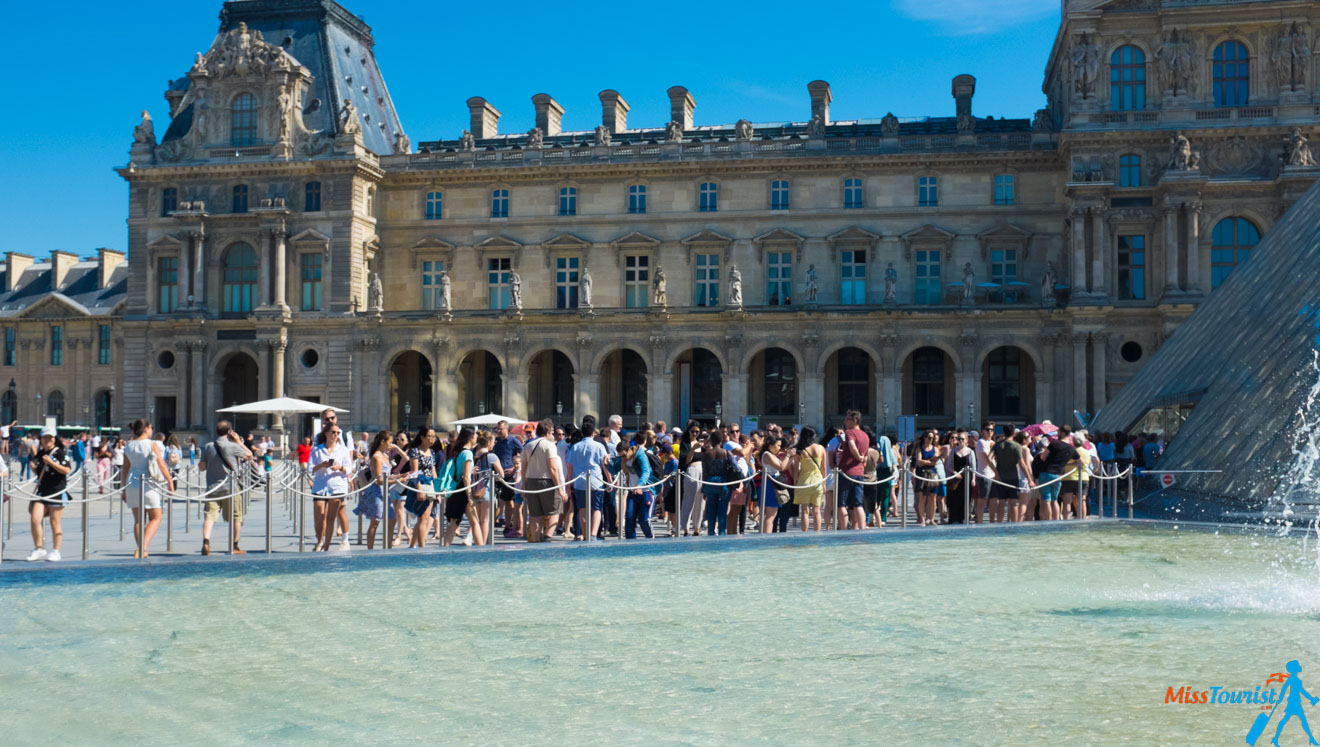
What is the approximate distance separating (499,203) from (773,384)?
45.8 feet

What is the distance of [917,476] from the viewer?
1909cm

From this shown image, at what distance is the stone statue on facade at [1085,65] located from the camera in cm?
4412

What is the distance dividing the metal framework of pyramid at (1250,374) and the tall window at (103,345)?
201 feet

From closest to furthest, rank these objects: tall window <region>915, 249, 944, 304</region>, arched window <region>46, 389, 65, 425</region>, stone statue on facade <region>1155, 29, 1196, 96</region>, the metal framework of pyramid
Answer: the metal framework of pyramid
stone statue on facade <region>1155, 29, 1196, 96</region>
tall window <region>915, 249, 944, 304</region>
arched window <region>46, 389, 65, 425</region>

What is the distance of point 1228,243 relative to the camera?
42.8 m

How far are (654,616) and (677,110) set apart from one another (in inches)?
1819

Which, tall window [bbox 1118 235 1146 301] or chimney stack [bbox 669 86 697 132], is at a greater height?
chimney stack [bbox 669 86 697 132]

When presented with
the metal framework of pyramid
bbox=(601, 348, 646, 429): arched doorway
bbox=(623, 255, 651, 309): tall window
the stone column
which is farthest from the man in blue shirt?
bbox=(601, 348, 646, 429): arched doorway

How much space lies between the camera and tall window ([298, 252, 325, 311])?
165 feet

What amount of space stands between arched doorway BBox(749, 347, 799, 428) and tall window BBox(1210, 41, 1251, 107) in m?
18.7

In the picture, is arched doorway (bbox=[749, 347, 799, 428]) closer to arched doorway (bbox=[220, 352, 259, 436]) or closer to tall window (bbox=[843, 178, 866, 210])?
tall window (bbox=[843, 178, 866, 210])

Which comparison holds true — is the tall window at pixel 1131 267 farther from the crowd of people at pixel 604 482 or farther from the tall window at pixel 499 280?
the crowd of people at pixel 604 482

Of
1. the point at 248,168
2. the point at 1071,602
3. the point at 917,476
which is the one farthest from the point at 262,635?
the point at 248,168

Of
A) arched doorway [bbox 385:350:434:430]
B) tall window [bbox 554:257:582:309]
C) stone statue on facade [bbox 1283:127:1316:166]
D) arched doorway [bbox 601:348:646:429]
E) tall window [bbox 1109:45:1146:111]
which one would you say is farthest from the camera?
arched doorway [bbox 385:350:434:430]
